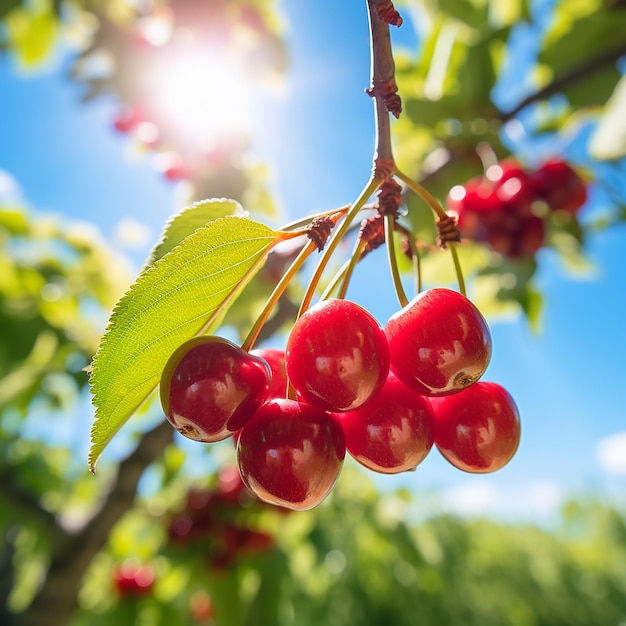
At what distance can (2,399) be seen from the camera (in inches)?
138

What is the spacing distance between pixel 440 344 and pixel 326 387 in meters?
0.19

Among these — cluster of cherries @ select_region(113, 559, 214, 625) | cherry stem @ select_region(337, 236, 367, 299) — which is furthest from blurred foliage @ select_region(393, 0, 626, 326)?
cluster of cherries @ select_region(113, 559, 214, 625)

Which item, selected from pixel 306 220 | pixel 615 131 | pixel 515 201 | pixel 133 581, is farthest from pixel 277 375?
pixel 133 581

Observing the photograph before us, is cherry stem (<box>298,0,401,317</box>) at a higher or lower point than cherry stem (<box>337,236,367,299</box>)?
higher

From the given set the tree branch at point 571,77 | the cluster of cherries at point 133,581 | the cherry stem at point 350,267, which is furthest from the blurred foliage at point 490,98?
Answer: the cluster of cherries at point 133,581

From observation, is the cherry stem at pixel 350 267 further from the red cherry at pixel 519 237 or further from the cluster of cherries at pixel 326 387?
the red cherry at pixel 519 237

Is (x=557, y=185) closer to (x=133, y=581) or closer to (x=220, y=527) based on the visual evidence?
(x=220, y=527)

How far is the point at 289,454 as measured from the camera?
86 cm

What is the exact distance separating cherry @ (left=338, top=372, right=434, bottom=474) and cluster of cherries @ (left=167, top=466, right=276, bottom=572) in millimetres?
3035

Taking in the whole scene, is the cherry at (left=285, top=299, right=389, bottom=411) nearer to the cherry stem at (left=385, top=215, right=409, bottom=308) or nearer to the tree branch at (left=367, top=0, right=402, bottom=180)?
the cherry stem at (left=385, top=215, right=409, bottom=308)

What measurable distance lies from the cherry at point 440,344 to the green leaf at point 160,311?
0.98 feet

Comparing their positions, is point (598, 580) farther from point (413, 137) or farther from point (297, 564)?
point (413, 137)

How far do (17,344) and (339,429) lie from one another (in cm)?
275

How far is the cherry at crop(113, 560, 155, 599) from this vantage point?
13.4 ft
